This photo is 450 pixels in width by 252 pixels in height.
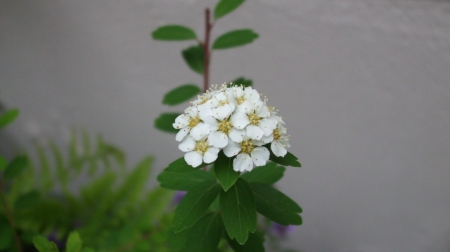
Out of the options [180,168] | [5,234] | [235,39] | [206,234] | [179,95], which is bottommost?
[5,234]

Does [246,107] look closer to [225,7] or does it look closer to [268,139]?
[268,139]

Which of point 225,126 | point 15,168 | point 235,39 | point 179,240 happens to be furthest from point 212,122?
point 15,168

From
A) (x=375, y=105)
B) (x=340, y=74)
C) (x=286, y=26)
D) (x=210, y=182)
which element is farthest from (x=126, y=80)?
(x=210, y=182)

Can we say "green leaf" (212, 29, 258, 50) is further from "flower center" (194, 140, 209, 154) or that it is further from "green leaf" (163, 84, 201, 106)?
"flower center" (194, 140, 209, 154)

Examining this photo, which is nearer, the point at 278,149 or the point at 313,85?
the point at 278,149

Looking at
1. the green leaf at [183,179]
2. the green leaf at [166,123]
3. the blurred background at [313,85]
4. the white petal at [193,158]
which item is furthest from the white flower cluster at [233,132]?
the blurred background at [313,85]

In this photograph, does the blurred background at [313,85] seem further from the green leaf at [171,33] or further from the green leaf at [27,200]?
the green leaf at [27,200]

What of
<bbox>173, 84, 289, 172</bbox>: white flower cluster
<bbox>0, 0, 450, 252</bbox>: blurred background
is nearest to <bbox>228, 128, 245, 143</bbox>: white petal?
<bbox>173, 84, 289, 172</bbox>: white flower cluster
